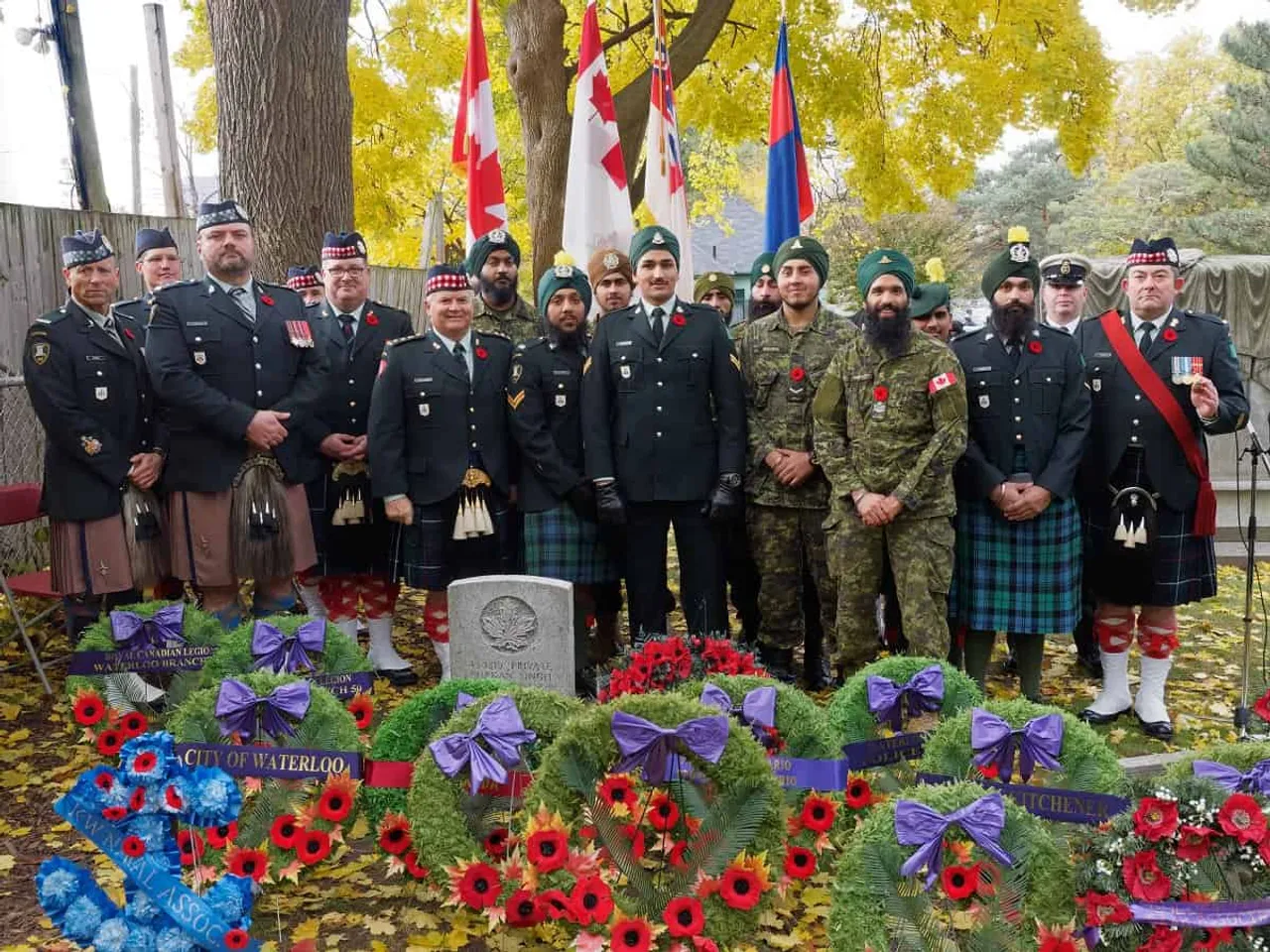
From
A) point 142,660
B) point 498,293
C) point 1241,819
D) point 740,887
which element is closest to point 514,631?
point 142,660

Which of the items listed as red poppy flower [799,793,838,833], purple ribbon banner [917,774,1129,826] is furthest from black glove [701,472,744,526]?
purple ribbon banner [917,774,1129,826]

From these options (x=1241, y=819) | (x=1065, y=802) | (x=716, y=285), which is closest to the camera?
(x=1241, y=819)

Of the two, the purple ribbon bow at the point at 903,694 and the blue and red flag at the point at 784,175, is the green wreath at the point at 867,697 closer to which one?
the purple ribbon bow at the point at 903,694

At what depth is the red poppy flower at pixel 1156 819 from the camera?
9.07 ft

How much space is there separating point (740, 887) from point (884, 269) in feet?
8.88

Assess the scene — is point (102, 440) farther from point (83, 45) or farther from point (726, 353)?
point (83, 45)

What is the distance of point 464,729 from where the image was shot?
3.50 metres

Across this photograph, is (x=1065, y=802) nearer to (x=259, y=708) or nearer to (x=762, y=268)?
(x=259, y=708)

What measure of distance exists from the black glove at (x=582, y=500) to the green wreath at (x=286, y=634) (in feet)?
4.13

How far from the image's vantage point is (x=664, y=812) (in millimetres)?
3215

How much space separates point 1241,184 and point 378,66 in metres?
15.6

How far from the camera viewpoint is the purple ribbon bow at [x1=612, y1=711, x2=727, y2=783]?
308 cm

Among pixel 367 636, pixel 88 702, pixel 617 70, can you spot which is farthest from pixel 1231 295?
pixel 88 702

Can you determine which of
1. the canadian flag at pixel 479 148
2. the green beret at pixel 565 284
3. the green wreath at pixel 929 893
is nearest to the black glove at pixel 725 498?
the green beret at pixel 565 284
